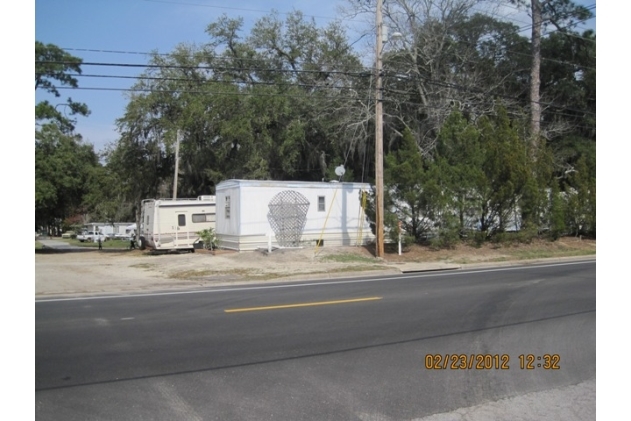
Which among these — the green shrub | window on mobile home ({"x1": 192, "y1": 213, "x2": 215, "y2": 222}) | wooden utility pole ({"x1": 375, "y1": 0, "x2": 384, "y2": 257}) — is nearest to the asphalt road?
wooden utility pole ({"x1": 375, "y1": 0, "x2": 384, "y2": 257})

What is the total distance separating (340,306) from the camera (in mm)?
10695

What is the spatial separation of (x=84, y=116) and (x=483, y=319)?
3765cm

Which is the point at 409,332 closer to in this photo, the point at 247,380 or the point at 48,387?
the point at 247,380

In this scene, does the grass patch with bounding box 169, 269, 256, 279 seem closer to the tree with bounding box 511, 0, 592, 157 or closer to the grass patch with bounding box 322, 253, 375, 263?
the grass patch with bounding box 322, 253, 375, 263

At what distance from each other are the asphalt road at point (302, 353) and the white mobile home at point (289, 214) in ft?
34.9

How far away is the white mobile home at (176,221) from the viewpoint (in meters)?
27.5

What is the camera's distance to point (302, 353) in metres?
7.22

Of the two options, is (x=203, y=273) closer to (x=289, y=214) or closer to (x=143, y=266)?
(x=143, y=266)

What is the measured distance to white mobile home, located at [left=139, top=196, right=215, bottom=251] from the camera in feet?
90.4

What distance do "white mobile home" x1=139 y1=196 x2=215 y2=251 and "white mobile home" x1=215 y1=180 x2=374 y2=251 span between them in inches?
133

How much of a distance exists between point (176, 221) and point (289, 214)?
23.7ft

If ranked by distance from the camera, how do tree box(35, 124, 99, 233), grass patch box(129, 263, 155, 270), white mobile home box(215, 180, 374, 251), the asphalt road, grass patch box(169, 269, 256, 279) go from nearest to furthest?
the asphalt road
grass patch box(169, 269, 256, 279)
grass patch box(129, 263, 155, 270)
white mobile home box(215, 180, 374, 251)
tree box(35, 124, 99, 233)

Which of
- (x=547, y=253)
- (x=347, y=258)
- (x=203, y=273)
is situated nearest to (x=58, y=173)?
(x=203, y=273)

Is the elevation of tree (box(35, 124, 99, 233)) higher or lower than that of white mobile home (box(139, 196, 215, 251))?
higher
